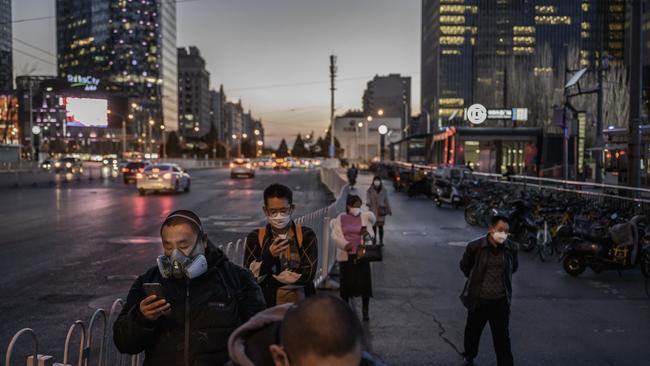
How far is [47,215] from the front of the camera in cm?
2114

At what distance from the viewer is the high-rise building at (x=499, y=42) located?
254 feet

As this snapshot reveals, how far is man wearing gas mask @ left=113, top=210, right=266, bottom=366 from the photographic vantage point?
3062mm

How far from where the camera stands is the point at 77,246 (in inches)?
562

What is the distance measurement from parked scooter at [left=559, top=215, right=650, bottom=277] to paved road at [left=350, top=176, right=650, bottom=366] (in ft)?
0.72

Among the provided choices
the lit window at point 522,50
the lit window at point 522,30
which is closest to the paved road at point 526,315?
the lit window at point 522,50

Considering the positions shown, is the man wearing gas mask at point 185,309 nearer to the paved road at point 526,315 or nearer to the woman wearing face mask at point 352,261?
the paved road at point 526,315

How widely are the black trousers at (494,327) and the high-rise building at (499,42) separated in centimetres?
3106

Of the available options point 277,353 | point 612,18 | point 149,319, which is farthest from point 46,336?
point 612,18

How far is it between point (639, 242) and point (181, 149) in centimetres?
14876

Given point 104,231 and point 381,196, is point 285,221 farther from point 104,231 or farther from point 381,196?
point 104,231

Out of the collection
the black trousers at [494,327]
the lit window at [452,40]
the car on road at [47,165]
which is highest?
the lit window at [452,40]

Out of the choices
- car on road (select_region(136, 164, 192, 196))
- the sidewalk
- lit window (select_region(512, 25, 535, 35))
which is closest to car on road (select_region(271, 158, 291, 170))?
car on road (select_region(136, 164, 192, 196))

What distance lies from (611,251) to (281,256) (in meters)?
8.07

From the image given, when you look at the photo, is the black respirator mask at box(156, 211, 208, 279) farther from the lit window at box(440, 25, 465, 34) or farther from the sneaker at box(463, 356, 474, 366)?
the lit window at box(440, 25, 465, 34)
